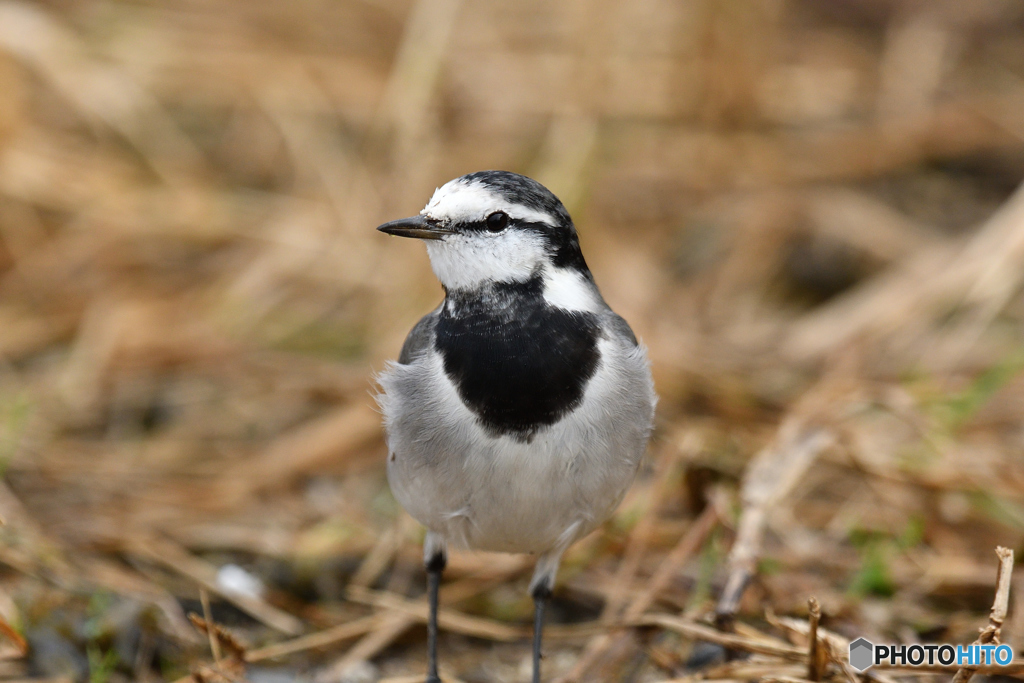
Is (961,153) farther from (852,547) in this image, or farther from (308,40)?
(308,40)

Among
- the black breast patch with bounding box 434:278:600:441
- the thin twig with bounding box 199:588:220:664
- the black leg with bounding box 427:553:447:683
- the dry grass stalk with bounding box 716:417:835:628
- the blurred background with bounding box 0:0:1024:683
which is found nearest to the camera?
the black breast patch with bounding box 434:278:600:441

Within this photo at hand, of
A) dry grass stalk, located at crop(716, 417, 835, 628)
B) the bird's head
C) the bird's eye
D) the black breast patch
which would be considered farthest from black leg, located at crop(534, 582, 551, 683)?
the bird's eye

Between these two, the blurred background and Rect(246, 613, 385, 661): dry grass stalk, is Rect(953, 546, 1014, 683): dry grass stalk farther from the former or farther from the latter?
Rect(246, 613, 385, 661): dry grass stalk

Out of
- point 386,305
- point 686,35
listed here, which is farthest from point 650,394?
point 686,35

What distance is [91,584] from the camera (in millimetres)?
3734

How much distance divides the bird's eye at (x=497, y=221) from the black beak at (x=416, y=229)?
0.13 meters

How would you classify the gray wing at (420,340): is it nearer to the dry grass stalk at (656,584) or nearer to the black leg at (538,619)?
the black leg at (538,619)

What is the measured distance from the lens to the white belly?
2893 mm

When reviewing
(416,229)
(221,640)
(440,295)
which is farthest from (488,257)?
(440,295)

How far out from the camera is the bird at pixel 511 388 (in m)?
2.89

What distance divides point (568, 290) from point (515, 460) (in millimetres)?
591

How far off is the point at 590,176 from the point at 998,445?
2.69m

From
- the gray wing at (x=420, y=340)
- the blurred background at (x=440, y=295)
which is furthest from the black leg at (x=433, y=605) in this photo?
the gray wing at (x=420, y=340)

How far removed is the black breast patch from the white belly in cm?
4
